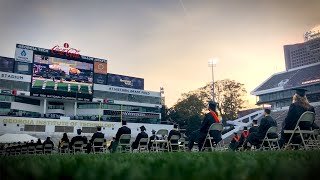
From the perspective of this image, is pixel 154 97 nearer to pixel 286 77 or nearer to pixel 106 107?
pixel 106 107

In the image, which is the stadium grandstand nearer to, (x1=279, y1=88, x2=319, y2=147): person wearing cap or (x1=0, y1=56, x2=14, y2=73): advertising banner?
(x1=0, y1=56, x2=14, y2=73): advertising banner

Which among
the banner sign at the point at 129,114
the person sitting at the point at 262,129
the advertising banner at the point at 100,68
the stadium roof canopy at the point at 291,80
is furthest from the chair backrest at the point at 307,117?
the advertising banner at the point at 100,68

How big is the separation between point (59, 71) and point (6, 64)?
10.2 meters

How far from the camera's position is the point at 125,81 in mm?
71625

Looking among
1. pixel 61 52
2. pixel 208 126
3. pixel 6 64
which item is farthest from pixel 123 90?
pixel 208 126

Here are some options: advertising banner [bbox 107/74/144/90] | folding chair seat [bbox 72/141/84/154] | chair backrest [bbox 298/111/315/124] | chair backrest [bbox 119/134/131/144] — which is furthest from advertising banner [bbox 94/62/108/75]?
chair backrest [bbox 298/111/315/124]

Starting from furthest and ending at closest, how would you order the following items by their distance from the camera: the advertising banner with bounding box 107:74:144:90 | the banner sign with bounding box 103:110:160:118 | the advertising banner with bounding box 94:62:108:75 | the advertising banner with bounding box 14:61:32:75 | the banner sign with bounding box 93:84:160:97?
the advertising banner with bounding box 107:74:144:90 < the banner sign with bounding box 103:110:160:118 < the banner sign with bounding box 93:84:160:97 < the advertising banner with bounding box 94:62:108:75 < the advertising banner with bounding box 14:61:32:75

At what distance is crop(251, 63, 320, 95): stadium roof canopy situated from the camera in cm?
5606

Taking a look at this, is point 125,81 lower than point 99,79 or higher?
higher

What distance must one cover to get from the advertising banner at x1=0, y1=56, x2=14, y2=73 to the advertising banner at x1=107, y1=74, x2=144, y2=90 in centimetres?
2023

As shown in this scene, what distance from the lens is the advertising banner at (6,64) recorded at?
5484cm

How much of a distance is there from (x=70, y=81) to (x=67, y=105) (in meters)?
9.30

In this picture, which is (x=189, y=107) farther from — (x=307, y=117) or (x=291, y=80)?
(x=307, y=117)

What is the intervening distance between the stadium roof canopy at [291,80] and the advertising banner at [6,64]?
4856 centimetres
